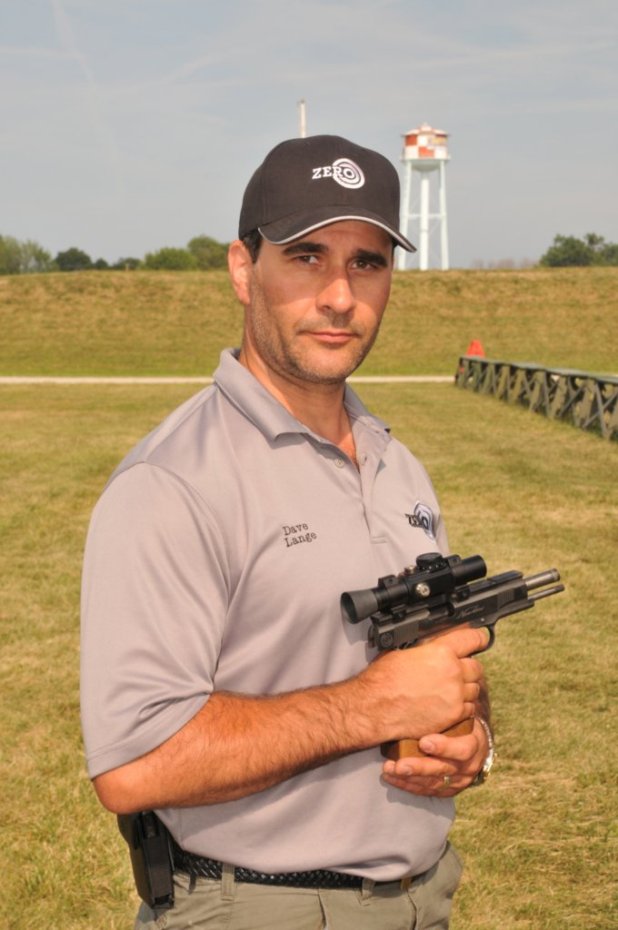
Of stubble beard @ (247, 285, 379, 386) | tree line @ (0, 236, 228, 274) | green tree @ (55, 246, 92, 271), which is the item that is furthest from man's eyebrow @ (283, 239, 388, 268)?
green tree @ (55, 246, 92, 271)

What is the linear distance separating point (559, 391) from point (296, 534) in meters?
20.3

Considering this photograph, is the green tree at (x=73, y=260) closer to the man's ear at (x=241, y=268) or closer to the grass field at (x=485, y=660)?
the grass field at (x=485, y=660)

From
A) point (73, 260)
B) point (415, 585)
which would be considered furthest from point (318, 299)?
point (73, 260)

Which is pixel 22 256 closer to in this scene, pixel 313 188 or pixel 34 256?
pixel 34 256

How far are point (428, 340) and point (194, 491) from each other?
1772 inches

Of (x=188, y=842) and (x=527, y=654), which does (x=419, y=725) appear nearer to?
(x=188, y=842)

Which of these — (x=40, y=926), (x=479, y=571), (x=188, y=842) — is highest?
(x=479, y=571)

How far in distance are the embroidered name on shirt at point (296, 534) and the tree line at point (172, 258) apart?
3556 inches

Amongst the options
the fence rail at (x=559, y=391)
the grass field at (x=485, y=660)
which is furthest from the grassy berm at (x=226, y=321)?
the grass field at (x=485, y=660)

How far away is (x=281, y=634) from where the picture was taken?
Result: 2.12 m

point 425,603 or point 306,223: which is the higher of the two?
point 306,223

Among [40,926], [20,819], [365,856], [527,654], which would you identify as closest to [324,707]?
[365,856]

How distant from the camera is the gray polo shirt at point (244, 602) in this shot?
6.27 feet

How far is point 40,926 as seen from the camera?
461cm
